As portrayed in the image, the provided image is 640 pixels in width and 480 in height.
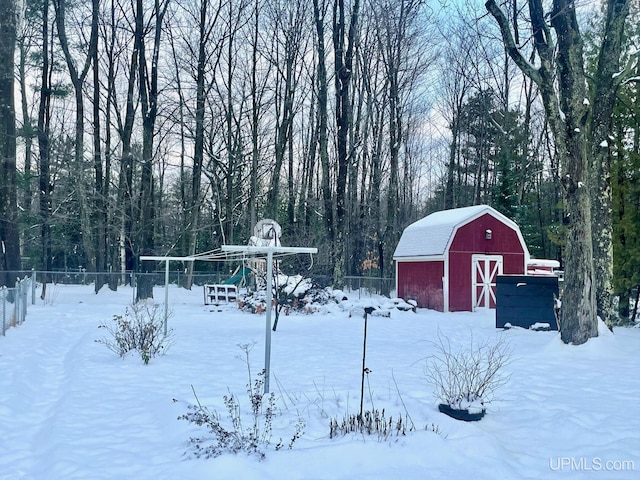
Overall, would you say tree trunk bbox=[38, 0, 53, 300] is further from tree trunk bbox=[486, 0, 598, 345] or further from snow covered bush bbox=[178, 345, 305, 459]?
tree trunk bbox=[486, 0, 598, 345]

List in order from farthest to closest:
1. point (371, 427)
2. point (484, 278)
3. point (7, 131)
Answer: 1. point (484, 278)
2. point (7, 131)
3. point (371, 427)

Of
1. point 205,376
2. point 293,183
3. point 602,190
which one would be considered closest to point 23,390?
point 205,376

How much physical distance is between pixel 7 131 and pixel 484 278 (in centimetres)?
1586

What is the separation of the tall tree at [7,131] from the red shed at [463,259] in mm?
13403

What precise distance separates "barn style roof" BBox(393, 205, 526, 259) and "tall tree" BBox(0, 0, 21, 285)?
13.3 m

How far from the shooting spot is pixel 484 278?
19.0m

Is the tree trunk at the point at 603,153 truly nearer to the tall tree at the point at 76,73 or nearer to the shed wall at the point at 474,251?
the shed wall at the point at 474,251

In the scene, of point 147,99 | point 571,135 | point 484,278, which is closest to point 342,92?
point 147,99

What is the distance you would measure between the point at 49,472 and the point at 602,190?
1112cm

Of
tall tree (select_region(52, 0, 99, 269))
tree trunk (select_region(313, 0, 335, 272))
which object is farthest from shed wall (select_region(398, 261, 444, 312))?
tall tree (select_region(52, 0, 99, 269))

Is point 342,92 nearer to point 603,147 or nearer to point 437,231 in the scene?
point 437,231

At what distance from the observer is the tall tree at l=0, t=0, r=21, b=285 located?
1370 cm

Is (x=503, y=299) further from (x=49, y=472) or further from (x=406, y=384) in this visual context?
(x=49, y=472)

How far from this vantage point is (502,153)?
90.7 ft
